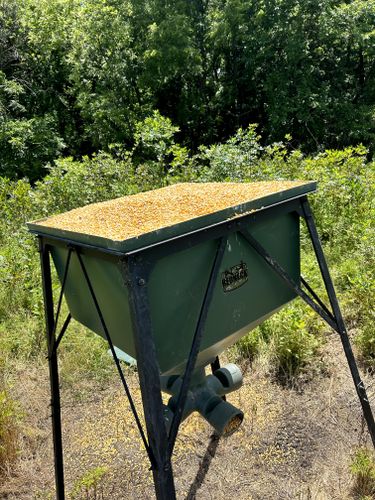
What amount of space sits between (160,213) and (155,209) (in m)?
0.11

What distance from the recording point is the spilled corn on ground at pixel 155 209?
146 centimetres

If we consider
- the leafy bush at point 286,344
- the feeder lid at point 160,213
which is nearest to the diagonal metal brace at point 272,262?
the feeder lid at point 160,213

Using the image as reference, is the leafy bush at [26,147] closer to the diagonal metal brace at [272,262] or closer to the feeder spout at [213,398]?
the feeder spout at [213,398]

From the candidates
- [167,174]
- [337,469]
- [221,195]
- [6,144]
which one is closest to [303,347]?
[337,469]

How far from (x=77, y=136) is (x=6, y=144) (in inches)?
119

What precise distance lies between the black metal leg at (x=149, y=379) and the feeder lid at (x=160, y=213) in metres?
0.12

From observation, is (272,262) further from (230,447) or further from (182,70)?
(182,70)

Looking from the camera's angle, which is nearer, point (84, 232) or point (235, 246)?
point (84, 232)

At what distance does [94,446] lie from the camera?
283 centimetres

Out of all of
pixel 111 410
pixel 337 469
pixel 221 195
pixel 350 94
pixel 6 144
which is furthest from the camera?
pixel 350 94

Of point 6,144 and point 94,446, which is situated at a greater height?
point 6,144

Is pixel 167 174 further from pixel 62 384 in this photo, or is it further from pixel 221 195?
pixel 221 195

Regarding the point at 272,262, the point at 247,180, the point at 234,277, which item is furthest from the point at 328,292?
the point at 247,180

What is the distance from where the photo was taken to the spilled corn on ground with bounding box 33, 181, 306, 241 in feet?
4.78
